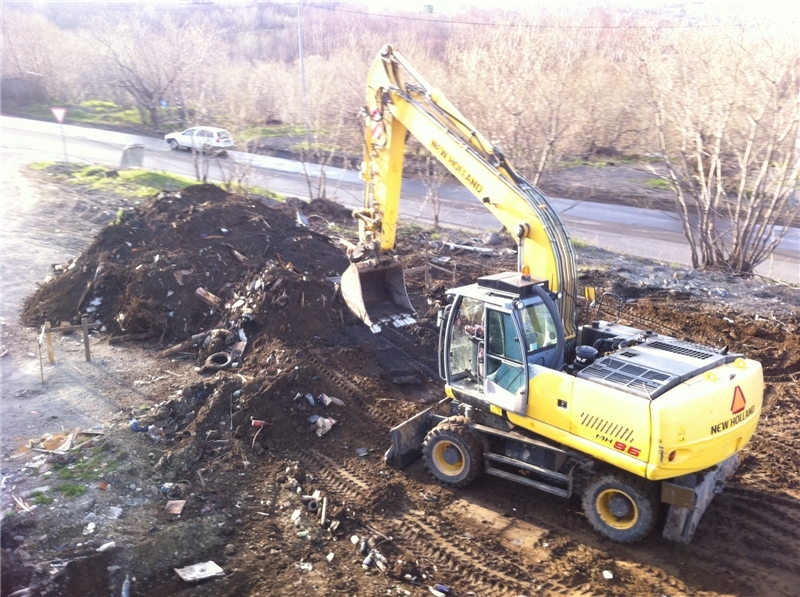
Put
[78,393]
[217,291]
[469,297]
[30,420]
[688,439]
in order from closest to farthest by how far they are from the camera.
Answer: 1. [688,439]
2. [469,297]
3. [30,420]
4. [78,393]
5. [217,291]

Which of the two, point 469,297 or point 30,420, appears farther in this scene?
point 30,420

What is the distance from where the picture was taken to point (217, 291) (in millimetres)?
11750

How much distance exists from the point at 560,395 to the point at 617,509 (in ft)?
3.99

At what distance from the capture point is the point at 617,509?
6516 millimetres

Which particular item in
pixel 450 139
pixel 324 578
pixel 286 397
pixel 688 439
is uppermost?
pixel 450 139

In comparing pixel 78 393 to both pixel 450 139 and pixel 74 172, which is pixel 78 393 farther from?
pixel 74 172

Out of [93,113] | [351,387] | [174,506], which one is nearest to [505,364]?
[351,387]

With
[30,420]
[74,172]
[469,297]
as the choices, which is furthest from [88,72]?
[469,297]

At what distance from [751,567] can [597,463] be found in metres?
1.60

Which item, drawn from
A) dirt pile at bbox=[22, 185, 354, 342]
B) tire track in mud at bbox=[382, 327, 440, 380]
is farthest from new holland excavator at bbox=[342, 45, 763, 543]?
dirt pile at bbox=[22, 185, 354, 342]

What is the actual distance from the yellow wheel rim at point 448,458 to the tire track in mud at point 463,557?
690 millimetres

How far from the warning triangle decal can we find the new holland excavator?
0.06ft

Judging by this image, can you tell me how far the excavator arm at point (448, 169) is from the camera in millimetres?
7441

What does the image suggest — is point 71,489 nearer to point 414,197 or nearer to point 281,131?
point 414,197
